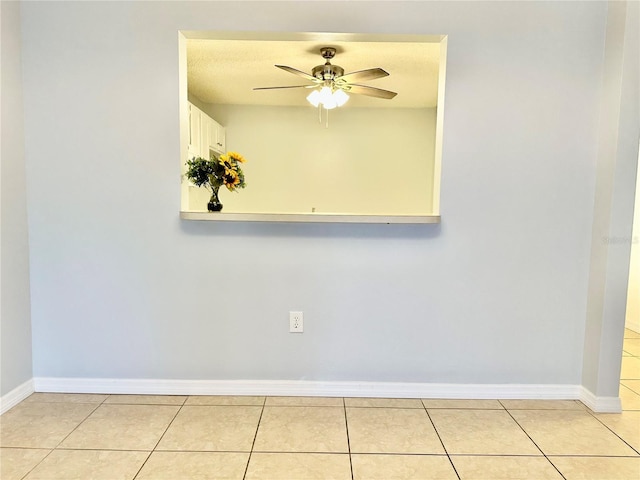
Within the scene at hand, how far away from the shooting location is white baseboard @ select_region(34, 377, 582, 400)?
198cm

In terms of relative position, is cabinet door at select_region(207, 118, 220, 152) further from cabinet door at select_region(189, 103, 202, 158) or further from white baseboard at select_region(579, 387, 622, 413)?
white baseboard at select_region(579, 387, 622, 413)

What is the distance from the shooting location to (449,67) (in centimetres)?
184

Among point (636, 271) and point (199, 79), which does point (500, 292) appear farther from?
point (199, 79)

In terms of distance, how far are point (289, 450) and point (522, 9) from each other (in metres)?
2.36

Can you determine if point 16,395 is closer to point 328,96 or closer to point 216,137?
point 328,96

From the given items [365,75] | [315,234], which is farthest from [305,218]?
[365,75]

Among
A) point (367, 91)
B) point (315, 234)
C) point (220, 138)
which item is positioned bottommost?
point (315, 234)

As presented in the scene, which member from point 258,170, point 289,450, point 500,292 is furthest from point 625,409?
point 258,170

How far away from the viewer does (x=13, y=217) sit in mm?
1830

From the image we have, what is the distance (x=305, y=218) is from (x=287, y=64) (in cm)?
170

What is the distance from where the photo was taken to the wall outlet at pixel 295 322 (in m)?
1.96

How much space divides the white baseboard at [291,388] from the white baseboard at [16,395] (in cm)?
4

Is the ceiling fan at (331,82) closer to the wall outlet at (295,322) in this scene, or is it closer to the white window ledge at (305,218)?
the white window ledge at (305,218)

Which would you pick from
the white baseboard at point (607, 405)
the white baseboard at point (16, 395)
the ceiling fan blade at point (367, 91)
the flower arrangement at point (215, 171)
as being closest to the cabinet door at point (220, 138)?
the ceiling fan blade at point (367, 91)
